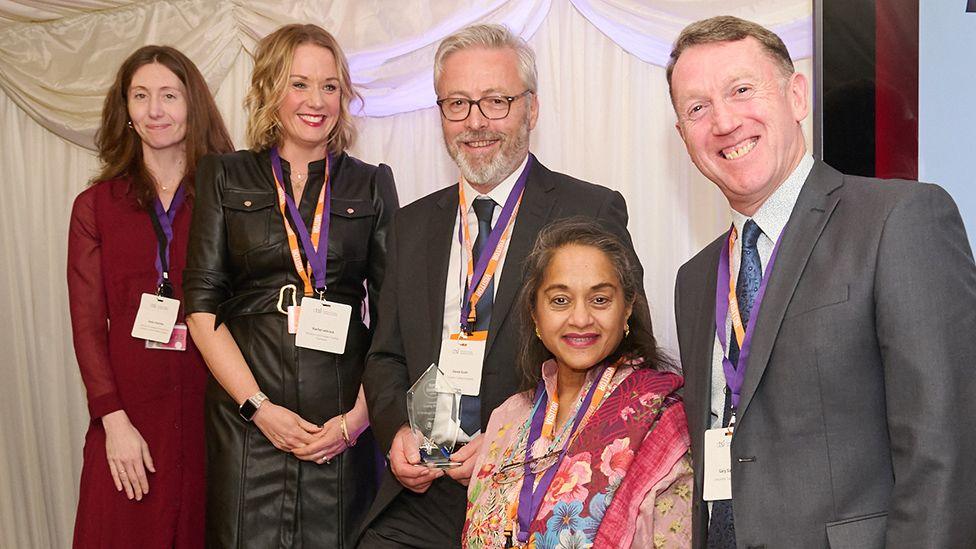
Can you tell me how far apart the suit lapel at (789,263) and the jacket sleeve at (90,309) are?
101 inches

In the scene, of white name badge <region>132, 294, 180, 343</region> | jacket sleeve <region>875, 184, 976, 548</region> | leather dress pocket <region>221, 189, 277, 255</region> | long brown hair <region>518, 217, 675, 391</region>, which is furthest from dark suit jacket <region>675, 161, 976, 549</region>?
white name badge <region>132, 294, 180, 343</region>

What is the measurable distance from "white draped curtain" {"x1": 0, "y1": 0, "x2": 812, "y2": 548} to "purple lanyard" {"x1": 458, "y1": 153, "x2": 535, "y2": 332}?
1.17 m

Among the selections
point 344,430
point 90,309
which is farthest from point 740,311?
point 90,309

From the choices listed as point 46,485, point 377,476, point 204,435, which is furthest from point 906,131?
point 46,485

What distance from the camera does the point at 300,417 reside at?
340 cm

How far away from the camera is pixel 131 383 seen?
12.5ft

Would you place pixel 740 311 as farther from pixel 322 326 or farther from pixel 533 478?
pixel 322 326

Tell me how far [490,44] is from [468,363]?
0.97 meters

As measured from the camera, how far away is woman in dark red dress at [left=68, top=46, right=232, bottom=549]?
377cm

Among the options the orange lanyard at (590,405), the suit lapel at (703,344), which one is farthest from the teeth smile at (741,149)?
the orange lanyard at (590,405)

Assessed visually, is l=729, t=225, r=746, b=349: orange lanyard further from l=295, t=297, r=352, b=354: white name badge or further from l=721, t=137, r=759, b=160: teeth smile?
l=295, t=297, r=352, b=354: white name badge

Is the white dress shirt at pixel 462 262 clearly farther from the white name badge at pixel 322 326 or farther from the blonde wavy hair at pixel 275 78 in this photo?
the blonde wavy hair at pixel 275 78

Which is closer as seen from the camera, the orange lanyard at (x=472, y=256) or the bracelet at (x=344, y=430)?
the orange lanyard at (x=472, y=256)

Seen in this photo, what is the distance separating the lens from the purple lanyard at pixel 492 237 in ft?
9.79
